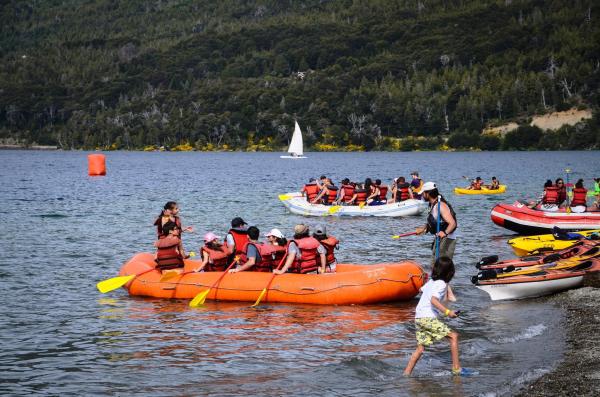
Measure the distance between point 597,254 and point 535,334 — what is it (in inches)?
185

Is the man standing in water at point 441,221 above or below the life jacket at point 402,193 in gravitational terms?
above

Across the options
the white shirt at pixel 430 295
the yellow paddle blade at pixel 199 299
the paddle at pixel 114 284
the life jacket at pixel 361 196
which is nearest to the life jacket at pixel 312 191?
the life jacket at pixel 361 196

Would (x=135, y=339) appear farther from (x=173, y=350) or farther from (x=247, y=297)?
(x=247, y=297)

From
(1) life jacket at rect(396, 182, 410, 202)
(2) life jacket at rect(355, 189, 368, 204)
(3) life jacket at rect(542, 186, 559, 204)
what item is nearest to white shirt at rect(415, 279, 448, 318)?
(3) life jacket at rect(542, 186, 559, 204)

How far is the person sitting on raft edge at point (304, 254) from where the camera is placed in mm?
16953

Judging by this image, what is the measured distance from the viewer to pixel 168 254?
18109mm

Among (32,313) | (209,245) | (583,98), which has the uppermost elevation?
(583,98)

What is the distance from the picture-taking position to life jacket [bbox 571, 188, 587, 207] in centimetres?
2880

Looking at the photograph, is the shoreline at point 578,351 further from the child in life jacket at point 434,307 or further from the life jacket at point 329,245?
the life jacket at point 329,245

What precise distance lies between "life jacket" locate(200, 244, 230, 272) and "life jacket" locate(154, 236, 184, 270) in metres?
0.65

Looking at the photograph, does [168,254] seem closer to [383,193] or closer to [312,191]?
[383,193]

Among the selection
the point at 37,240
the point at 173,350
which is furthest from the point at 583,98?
the point at 173,350

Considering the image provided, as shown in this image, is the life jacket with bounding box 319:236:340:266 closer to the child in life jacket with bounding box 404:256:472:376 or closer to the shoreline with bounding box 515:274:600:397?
the shoreline with bounding box 515:274:600:397

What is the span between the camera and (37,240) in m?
30.8
